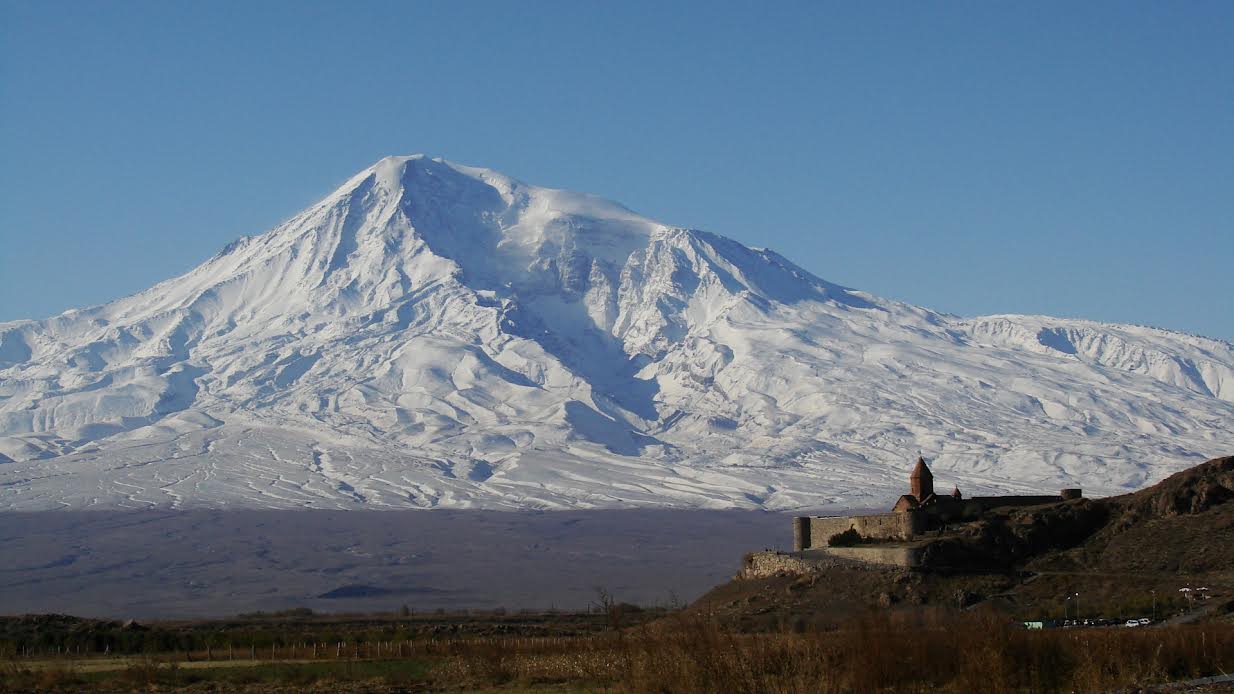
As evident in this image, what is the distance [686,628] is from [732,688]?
1374 mm

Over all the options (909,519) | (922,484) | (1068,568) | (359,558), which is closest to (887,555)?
(909,519)

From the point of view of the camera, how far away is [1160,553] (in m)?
41.3

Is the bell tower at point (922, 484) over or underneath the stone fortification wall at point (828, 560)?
over

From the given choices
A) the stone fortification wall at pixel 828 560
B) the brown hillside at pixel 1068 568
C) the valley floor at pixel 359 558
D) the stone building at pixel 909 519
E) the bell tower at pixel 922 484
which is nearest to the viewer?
the brown hillside at pixel 1068 568

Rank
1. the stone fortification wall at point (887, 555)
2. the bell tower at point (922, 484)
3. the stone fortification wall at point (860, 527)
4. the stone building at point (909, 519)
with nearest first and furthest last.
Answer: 1. the stone fortification wall at point (887, 555)
2. the stone fortification wall at point (860, 527)
3. the stone building at point (909, 519)
4. the bell tower at point (922, 484)

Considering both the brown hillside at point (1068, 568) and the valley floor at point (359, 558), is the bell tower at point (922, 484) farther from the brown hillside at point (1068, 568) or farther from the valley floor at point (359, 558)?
the valley floor at point (359, 558)

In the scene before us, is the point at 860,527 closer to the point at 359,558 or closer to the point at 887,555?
the point at 887,555

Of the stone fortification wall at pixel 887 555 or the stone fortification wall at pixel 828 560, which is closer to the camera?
the stone fortification wall at pixel 887 555

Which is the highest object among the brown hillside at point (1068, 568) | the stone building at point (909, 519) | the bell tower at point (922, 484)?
the bell tower at point (922, 484)

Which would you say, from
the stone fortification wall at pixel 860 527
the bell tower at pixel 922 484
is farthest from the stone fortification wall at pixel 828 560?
the bell tower at pixel 922 484

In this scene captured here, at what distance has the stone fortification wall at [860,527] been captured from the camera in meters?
46.2

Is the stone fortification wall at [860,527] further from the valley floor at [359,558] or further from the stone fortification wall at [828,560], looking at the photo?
the valley floor at [359,558]

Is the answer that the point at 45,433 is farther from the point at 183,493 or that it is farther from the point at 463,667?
the point at 463,667

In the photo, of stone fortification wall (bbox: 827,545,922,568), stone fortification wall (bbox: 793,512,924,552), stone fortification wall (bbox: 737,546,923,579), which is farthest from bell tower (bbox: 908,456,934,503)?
stone fortification wall (bbox: 827,545,922,568)
